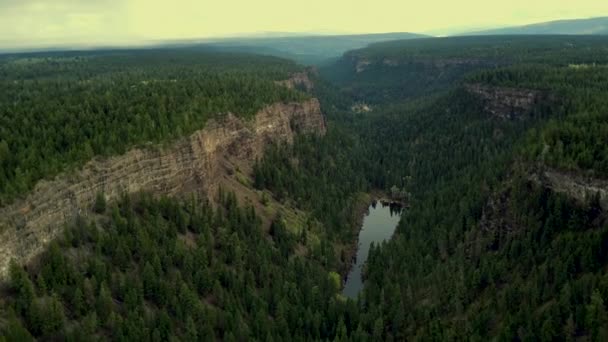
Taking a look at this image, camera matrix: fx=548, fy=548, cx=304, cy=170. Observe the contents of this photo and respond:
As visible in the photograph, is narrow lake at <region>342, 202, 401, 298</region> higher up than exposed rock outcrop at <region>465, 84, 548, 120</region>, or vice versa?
Result: exposed rock outcrop at <region>465, 84, 548, 120</region>

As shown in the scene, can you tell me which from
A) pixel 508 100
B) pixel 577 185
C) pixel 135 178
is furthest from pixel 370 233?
pixel 508 100

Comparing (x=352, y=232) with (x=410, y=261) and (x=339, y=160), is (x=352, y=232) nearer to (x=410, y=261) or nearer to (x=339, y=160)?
(x=410, y=261)

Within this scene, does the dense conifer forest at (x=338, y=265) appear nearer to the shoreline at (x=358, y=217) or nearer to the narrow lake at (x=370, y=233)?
the shoreline at (x=358, y=217)

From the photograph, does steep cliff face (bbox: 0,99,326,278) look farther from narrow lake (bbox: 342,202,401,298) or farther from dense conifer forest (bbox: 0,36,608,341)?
narrow lake (bbox: 342,202,401,298)

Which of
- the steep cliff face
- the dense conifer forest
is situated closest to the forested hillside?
the steep cliff face

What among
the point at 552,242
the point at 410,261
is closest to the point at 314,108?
the point at 410,261
